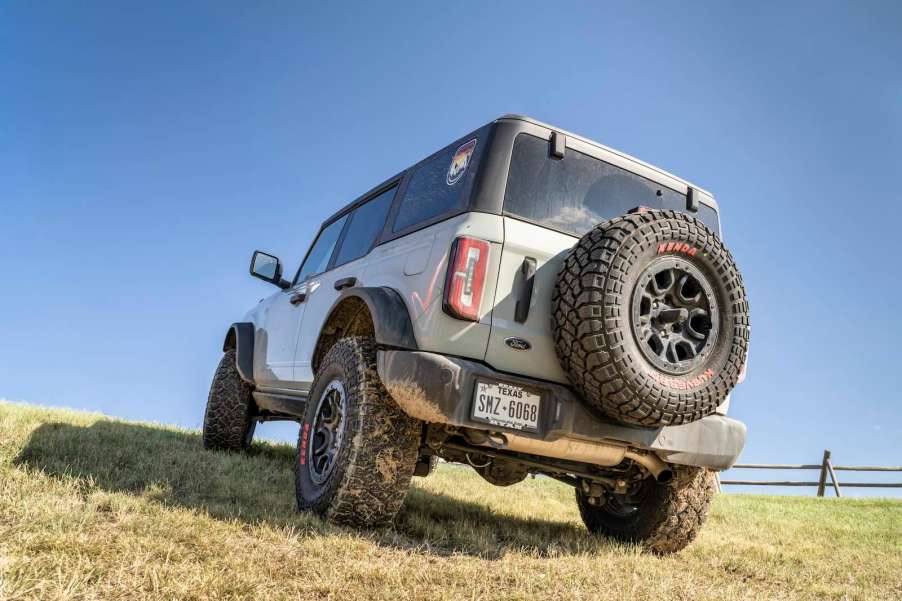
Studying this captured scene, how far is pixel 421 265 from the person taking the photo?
310 cm

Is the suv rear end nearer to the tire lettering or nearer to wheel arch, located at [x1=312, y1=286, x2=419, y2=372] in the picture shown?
wheel arch, located at [x1=312, y1=286, x2=419, y2=372]

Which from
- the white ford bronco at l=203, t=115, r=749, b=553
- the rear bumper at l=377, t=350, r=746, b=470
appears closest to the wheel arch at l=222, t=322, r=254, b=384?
the white ford bronco at l=203, t=115, r=749, b=553

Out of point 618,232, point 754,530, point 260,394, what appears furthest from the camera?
point 754,530

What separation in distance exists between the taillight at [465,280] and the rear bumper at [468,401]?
22 centimetres

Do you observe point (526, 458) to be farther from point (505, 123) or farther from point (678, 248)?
point (505, 123)

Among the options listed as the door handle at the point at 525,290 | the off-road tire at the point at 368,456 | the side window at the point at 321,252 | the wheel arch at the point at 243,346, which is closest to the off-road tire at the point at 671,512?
the door handle at the point at 525,290

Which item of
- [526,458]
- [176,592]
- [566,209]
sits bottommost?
[176,592]

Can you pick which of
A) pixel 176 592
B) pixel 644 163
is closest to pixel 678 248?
pixel 644 163

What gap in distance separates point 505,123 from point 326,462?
198cm

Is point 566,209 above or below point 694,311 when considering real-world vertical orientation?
above

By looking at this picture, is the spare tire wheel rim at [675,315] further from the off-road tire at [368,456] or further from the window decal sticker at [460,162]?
the off-road tire at [368,456]

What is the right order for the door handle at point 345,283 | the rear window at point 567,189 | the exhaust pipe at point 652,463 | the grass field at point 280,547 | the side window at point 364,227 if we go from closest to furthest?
the grass field at point 280,547, the rear window at point 567,189, the exhaust pipe at point 652,463, the door handle at point 345,283, the side window at point 364,227

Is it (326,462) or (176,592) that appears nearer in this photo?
(176,592)

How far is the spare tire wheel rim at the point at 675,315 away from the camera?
272 cm
